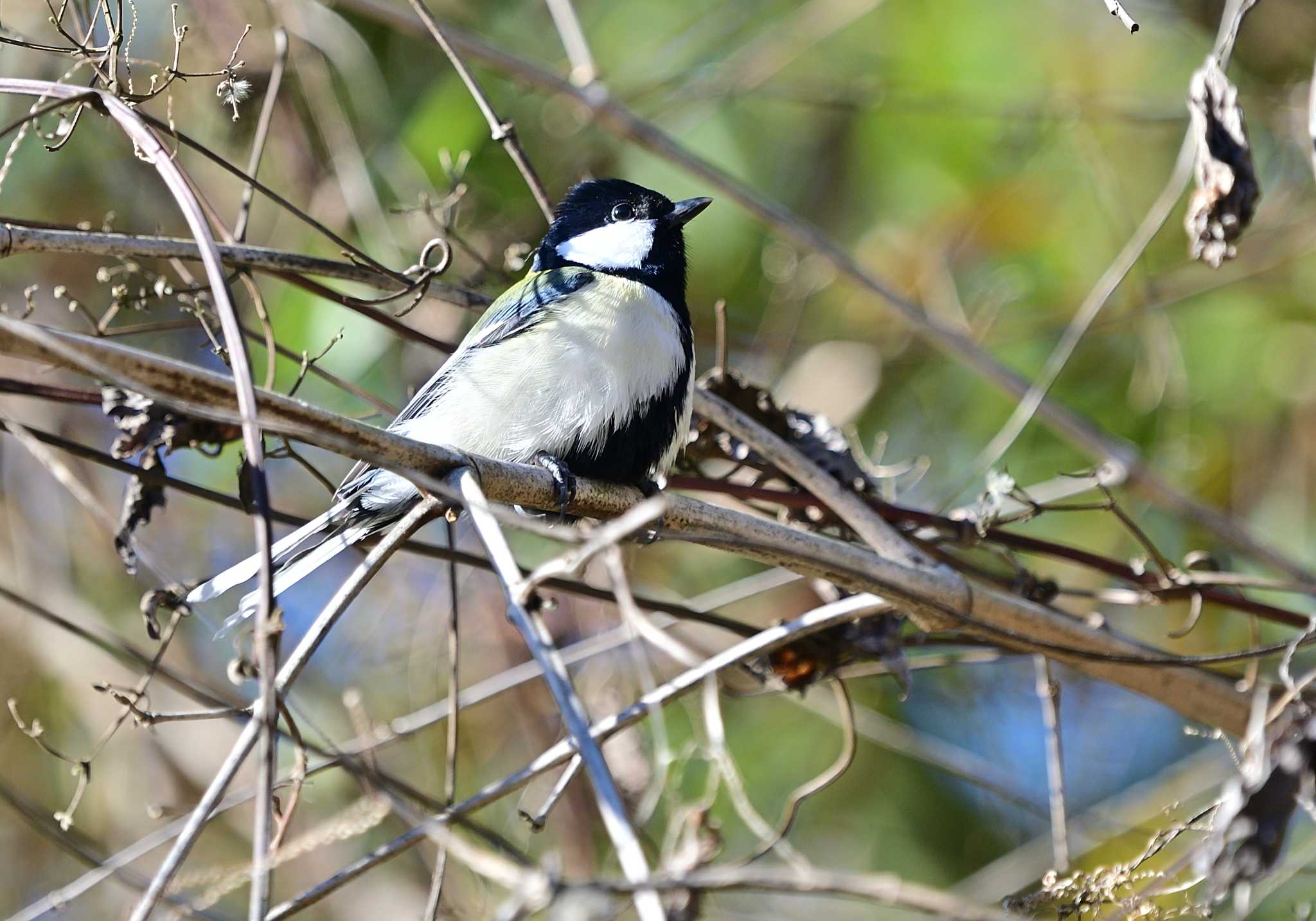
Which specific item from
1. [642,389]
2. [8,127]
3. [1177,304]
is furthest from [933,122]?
[8,127]

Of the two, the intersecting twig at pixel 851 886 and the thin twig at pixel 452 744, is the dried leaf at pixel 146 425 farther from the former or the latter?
the intersecting twig at pixel 851 886

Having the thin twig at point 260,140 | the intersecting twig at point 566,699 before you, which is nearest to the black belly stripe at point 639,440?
the thin twig at point 260,140

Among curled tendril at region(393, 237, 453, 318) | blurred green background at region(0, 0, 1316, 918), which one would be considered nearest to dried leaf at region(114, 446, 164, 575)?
curled tendril at region(393, 237, 453, 318)

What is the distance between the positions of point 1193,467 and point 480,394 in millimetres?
3041

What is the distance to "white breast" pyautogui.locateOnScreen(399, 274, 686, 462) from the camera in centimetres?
282

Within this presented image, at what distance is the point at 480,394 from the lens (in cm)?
295

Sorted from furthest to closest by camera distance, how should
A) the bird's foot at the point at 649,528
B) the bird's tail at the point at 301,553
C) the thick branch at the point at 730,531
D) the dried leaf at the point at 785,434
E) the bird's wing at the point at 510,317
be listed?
the bird's wing at the point at 510,317, the dried leaf at the point at 785,434, the bird's tail at the point at 301,553, the bird's foot at the point at 649,528, the thick branch at the point at 730,531

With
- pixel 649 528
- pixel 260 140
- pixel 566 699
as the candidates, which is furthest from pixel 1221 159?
pixel 260 140

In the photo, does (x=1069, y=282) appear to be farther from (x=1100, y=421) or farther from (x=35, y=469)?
(x=35, y=469)

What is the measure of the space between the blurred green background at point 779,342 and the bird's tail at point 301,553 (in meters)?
1.69

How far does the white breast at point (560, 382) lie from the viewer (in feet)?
9.25

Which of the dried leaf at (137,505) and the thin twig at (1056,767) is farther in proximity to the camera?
the thin twig at (1056,767)

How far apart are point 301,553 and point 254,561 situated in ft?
1.55

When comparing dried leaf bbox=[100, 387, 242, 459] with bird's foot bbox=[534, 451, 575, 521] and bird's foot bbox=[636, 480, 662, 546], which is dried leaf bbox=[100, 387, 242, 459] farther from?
bird's foot bbox=[636, 480, 662, 546]
